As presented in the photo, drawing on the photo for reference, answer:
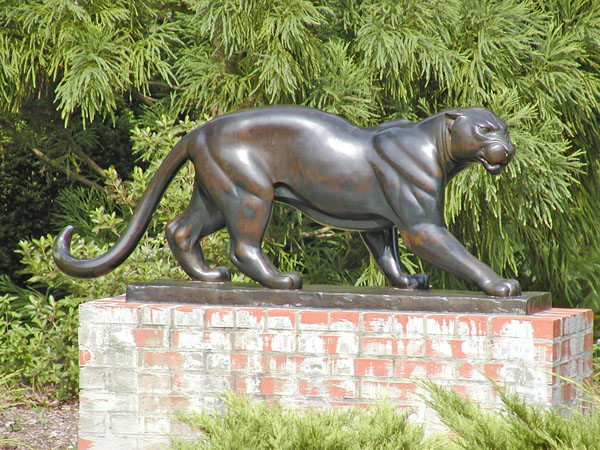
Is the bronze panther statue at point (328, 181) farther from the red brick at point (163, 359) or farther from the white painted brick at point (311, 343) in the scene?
the red brick at point (163, 359)

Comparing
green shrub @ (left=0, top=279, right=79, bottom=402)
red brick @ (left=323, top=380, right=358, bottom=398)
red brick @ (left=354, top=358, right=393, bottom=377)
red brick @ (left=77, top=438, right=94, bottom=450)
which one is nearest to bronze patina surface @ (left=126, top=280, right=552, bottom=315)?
red brick @ (left=354, top=358, right=393, bottom=377)

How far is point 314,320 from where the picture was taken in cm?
402

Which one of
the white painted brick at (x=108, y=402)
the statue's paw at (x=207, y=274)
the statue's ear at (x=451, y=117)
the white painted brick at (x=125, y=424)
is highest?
the statue's ear at (x=451, y=117)

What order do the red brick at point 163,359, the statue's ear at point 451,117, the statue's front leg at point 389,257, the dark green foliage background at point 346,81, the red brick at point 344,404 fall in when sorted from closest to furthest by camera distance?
the red brick at point 344,404, the statue's ear at point 451,117, the red brick at point 163,359, the statue's front leg at point 389,257, the dark green foliage background at point 346,81

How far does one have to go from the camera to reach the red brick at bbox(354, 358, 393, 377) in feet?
12.9

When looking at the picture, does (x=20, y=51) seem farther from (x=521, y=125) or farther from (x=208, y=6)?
(x=521, y=125)

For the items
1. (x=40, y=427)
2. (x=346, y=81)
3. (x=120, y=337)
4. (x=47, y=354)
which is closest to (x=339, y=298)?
(x=120, y=337)

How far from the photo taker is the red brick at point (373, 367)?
12.9ft

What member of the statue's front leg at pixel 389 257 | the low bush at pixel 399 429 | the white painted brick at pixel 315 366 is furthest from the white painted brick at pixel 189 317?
the low bush at pixel 399 429

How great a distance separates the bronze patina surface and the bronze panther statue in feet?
0.32

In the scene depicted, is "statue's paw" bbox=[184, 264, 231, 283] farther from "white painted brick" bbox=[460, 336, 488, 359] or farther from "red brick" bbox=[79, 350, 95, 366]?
"white painted brick" bbox=[460, 336, 488, 359]

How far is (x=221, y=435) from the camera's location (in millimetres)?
2770

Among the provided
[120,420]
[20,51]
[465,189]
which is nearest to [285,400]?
[120,420]

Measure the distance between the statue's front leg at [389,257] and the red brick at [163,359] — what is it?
3.64ft
